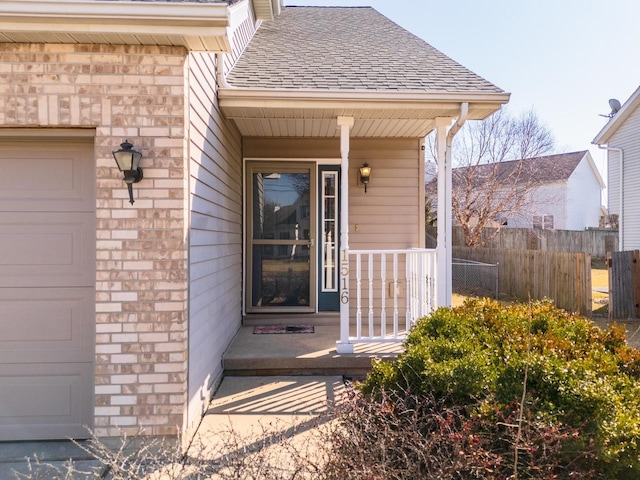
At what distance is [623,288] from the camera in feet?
26.0

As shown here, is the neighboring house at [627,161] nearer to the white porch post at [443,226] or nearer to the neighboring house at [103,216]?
the white porch post at [443,226]

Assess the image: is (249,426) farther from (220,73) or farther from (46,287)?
(220,73)

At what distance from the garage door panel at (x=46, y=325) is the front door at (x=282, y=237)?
2665 mm

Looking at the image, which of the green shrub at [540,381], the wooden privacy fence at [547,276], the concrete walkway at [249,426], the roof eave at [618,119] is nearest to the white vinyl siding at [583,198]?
the roof eave at [618,119]

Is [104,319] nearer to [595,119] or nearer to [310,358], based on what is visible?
[310,358]

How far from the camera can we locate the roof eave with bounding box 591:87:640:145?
11.1 meters

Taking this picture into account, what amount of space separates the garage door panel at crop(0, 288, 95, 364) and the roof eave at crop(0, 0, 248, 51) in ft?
5.63

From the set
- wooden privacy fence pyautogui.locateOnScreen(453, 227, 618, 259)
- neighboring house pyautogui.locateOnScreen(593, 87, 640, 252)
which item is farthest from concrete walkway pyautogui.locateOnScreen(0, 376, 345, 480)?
wooden privacy fence pyautogui.locateOnScreen(453, 227, 618, 259)

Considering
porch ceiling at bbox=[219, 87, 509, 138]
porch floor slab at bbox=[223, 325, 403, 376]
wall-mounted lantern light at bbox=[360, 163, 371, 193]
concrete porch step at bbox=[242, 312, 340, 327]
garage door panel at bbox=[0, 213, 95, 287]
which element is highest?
porch ceiling at bbox=[219, 87, 509, 138]

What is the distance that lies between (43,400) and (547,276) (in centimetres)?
931

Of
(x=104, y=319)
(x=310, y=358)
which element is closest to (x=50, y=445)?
(x=104, y=319)

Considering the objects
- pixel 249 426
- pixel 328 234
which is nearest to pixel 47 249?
pixel 249 426

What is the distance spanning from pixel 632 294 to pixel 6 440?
972 centimetres

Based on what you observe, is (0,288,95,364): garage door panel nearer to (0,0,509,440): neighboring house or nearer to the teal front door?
(0,0,509,440): neighboring house
